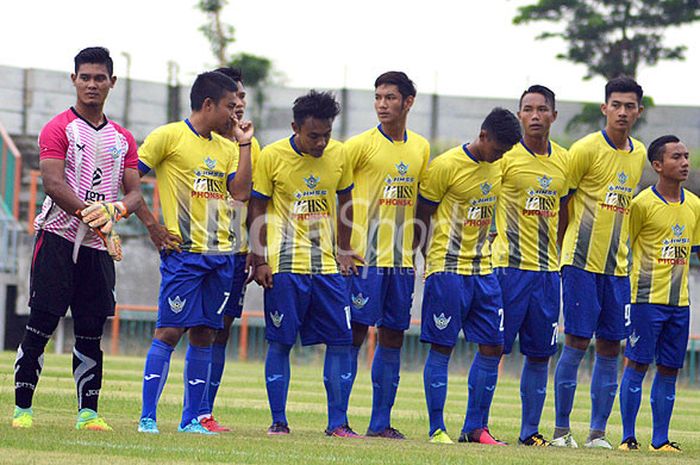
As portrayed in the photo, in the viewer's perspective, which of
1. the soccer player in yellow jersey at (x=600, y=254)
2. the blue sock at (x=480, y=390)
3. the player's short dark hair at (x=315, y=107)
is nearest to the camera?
the player's short dark hair at (x=315, y=107)

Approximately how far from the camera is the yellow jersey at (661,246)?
12.1m

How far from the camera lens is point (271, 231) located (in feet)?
37.2

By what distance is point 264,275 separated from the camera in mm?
11164

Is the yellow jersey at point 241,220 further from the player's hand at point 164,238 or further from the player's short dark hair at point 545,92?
the player's short dark hair at point 545,92

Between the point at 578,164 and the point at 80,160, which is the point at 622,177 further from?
the point at 80,160

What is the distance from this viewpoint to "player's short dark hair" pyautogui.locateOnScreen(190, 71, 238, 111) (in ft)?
35.9

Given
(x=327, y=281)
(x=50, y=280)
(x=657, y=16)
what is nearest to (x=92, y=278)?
(x=50, y=280)

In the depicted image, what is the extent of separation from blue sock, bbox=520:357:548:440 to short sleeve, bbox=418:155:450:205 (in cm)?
157

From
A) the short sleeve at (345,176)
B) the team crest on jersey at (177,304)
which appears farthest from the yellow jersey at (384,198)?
the team crest on jersey at (177,304)

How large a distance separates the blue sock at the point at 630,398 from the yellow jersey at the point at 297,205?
2.79m

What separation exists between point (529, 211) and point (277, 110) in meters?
23.5

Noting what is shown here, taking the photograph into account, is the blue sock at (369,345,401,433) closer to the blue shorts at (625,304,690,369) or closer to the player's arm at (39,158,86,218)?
the blue shorts at (625,304,690,369)

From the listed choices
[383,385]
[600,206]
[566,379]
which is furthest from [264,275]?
[600,206]

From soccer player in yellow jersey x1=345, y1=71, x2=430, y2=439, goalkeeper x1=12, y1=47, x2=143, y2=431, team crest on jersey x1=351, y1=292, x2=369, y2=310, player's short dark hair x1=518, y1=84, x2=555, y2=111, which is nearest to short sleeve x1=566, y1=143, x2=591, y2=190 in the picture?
player's short dark hair x1=518, y1=84, x2=555, y2=111
